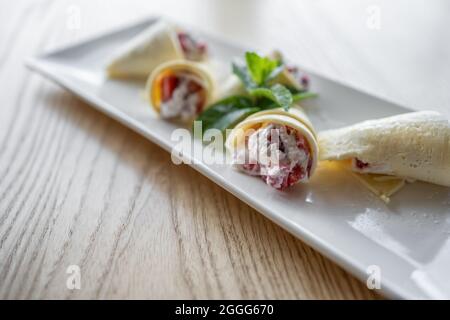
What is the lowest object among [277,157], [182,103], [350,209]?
[350,209]

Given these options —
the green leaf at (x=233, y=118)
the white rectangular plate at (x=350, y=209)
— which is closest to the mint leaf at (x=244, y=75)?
the green leaf at (x=233, y=118)

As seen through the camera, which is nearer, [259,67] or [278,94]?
[278,94]

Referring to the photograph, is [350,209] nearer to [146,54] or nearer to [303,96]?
[303,96]

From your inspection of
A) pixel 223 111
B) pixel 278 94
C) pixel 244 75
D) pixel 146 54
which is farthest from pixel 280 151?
pixel 146 54

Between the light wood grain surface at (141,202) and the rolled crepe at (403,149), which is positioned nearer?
the light wood grain surface at (141,202)

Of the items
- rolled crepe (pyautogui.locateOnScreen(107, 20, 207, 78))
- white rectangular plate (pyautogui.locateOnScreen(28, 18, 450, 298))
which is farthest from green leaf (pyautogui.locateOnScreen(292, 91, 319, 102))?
rolled crepe (pyautogui.locateOnScreen(107, 20, 207, 78))

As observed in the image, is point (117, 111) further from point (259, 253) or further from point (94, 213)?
point (259, 253)

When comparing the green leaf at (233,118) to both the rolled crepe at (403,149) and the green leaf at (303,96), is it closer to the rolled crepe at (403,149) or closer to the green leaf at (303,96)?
the green leaf at (303,96)

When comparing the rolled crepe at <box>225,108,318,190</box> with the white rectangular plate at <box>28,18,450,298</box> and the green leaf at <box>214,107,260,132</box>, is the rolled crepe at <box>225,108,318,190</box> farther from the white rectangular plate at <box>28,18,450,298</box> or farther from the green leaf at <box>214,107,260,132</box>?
the green leaf at <box>214,107,260,132</box>
